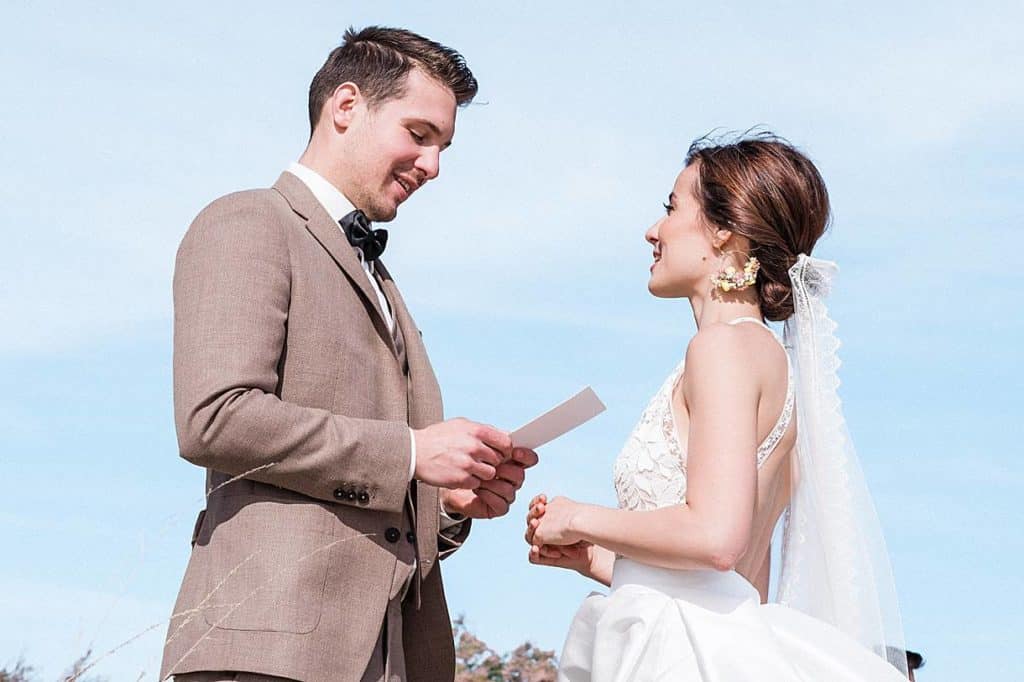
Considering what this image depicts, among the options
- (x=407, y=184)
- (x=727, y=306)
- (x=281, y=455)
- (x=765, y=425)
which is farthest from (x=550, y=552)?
(x=407, y=184)

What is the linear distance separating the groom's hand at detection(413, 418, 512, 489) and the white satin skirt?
1.75 ft

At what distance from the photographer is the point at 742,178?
4.04 meters

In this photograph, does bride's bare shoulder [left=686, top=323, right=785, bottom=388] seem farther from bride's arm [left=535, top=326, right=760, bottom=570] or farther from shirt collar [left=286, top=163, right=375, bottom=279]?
shirt collar [left=286, top=163, right=375, bottom=279]

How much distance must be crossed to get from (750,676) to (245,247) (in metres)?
1.77

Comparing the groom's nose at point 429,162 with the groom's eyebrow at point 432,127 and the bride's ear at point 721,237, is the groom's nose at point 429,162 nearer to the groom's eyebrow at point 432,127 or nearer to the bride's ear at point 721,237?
the groom's eyebrow at point 432,127

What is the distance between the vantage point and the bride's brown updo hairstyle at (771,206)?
399 cm

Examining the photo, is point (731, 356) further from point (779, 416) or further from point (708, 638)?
point (708, 638)

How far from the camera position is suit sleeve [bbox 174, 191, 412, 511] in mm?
3436

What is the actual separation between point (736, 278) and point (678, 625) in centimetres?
104

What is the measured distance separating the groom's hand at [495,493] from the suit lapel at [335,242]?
481 millimetres

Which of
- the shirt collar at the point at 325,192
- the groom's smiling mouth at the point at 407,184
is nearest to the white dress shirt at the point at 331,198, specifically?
the shirt collar at the point at 325,192

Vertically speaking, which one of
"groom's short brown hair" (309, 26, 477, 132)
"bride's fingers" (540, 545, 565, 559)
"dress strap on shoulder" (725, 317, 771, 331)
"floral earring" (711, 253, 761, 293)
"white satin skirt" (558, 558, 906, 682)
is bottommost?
"white satin skirt" (558, 558, 906, 682)

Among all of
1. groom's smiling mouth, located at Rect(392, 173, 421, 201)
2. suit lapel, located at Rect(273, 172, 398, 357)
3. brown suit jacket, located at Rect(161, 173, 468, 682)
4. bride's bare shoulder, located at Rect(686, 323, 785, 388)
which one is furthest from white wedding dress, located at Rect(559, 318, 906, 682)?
groom's smiling mouth, located at Rect(392, 173, 421, 201)

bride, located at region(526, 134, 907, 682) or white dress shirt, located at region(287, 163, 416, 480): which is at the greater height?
white dress shirt, located at region(287, 163, 416, 480)
